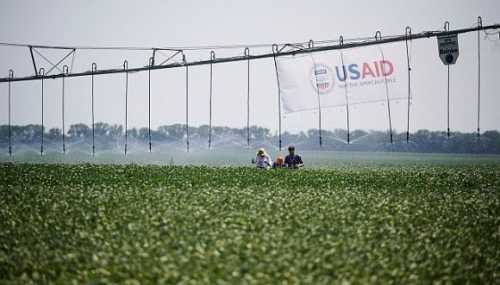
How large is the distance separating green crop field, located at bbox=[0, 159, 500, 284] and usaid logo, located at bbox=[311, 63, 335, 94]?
1495 cm

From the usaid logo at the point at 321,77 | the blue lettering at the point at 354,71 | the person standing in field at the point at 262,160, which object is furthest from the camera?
the usaid logo at the point at 321,77

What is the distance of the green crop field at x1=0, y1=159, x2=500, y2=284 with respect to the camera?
1350 cm

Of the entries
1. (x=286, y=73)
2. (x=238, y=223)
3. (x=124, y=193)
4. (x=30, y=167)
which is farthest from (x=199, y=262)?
(x=286, y=73)

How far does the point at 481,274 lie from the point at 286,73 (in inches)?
1205

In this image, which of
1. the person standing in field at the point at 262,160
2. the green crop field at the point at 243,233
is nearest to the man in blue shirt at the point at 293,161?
the person standing in field at the point at 262,160

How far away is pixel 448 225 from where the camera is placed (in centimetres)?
1981

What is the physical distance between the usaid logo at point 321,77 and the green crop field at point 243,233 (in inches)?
589

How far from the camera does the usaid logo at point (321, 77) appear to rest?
4394cm

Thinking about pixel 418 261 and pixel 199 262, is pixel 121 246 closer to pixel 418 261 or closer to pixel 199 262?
pixel 199 262

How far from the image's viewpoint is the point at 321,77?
44.3m

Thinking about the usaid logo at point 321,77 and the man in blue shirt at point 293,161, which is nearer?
the man in blue shirt at point 293,161

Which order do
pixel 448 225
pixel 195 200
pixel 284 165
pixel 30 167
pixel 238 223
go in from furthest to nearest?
pixel 284 165 < pixel 30 167 < pixel 195 200 < pixel 448 225 < pixel 238 223

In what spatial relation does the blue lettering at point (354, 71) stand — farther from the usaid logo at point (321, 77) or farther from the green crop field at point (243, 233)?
the green crop field at point (243, 233)

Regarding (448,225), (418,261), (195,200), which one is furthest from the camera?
(195,200)
